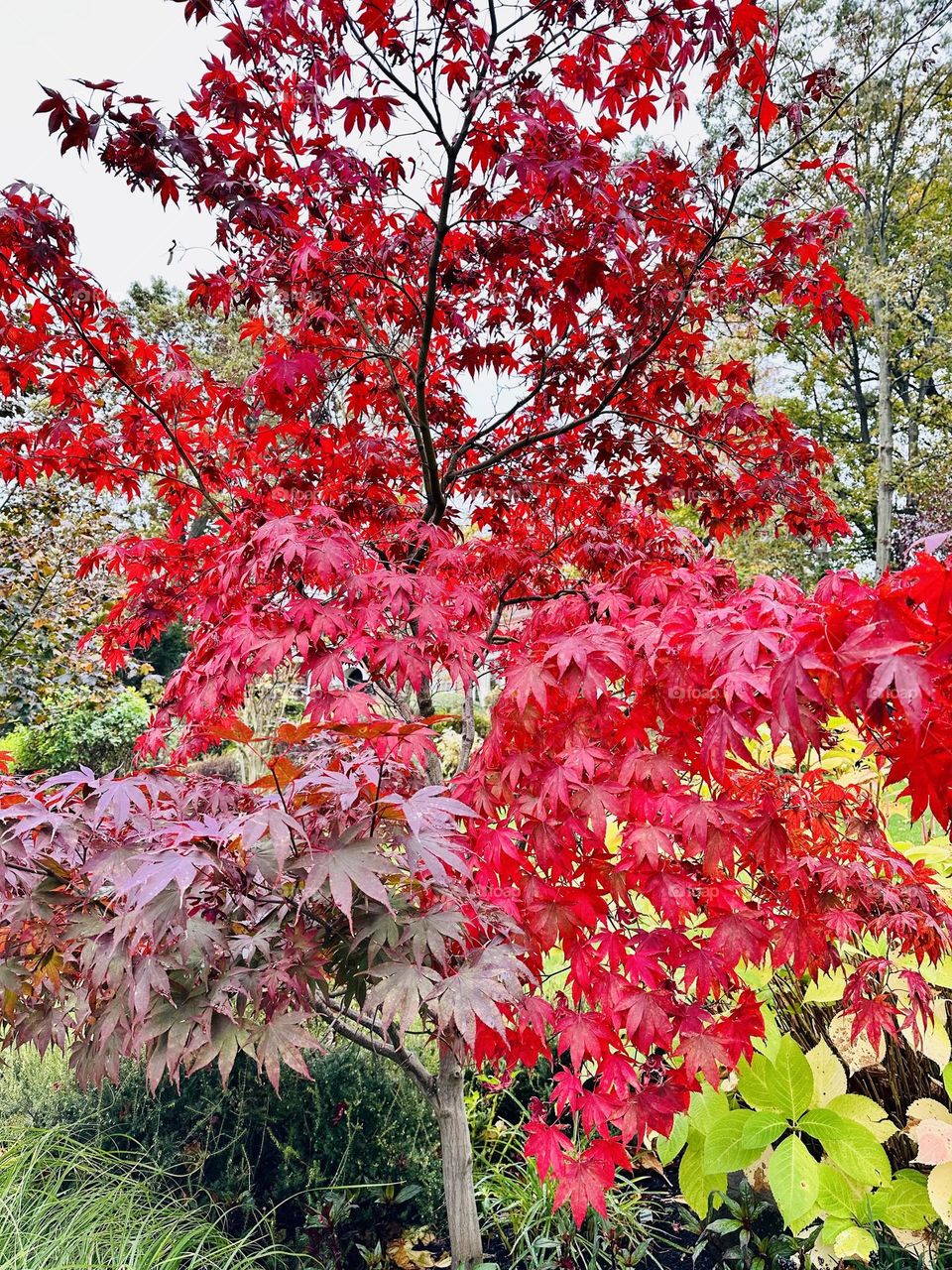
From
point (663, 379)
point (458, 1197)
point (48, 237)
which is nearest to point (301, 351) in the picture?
point (48, 237)

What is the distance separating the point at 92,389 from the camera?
3527mm

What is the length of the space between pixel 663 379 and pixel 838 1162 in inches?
101

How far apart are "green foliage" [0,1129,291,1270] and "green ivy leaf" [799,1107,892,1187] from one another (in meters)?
1.56

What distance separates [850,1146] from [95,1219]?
7.18ft

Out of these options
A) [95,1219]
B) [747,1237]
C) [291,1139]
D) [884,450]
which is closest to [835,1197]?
[747,1237]

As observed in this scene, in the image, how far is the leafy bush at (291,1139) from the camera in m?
2.50

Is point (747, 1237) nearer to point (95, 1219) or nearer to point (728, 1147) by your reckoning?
point (728, 1147)

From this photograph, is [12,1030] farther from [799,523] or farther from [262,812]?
[799,523]

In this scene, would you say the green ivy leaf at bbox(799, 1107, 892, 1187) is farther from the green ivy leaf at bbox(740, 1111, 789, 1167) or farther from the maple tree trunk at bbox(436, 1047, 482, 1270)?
the maple tree trunk at bbox(436, 1047, 482, 1270)

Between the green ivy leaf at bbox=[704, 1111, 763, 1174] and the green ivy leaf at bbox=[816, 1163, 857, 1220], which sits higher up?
the green ivy leaf at bbox=[704, 1111, 763, 1174]

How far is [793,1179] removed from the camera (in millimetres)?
2021

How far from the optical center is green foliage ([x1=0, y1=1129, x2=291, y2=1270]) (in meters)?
2.07

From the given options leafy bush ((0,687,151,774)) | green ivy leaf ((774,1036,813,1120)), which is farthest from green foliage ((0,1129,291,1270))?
leafy bush ((0,687,151,774))

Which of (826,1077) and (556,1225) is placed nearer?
(826,1077)
